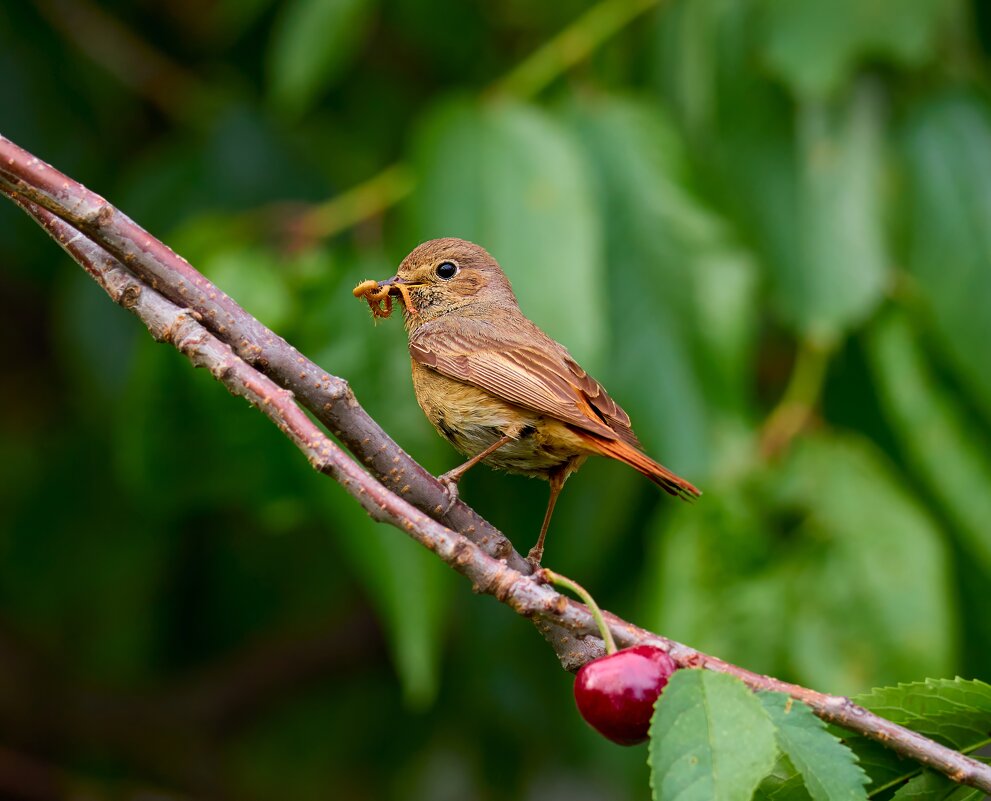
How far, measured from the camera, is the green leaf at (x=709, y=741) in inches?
66.2

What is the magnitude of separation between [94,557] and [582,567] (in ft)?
8.06

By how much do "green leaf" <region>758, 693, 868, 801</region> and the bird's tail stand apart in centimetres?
33

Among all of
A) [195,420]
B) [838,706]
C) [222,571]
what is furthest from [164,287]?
[222,571]

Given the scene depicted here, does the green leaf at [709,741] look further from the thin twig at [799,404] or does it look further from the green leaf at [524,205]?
the thin twig at [799,404]

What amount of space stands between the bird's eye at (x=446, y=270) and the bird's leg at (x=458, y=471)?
585 millimetres

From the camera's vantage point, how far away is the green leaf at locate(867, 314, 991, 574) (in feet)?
13.8

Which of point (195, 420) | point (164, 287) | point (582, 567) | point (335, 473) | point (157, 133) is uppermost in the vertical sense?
point (157, 133)

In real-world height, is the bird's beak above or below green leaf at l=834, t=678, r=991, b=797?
above

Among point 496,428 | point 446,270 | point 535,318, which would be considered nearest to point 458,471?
point 496,428

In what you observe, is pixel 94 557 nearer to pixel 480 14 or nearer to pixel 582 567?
pixel 582 567

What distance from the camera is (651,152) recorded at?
433cm

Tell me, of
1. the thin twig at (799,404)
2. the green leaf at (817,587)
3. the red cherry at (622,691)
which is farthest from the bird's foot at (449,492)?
the thin twig at (799,404)

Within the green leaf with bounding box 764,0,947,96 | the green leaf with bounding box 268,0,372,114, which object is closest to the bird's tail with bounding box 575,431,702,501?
the green leaf with bounding box 764,0,947,96

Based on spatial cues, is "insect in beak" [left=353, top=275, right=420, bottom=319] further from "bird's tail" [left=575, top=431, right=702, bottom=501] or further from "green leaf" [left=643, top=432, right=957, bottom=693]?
"green leaf" [left=643, top=432, right=957, bottom=693]
